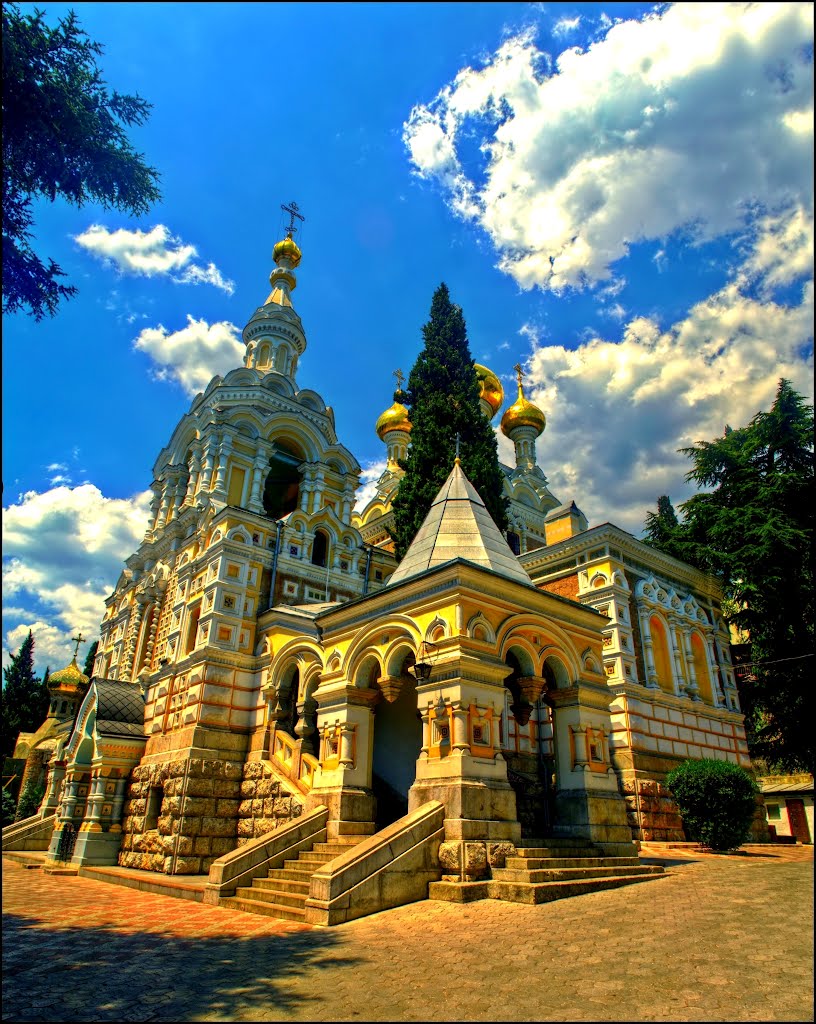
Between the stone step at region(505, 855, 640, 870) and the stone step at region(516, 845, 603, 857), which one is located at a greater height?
the stone step at region(516, 845, 603, 857)

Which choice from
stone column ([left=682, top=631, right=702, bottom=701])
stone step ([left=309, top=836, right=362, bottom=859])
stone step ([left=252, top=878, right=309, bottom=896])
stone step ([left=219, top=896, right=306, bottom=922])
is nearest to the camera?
stone step ([left=219, top=896, right=306, bottom=922])

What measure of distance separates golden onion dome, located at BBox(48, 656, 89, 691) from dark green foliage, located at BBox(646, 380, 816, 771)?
33.1 m

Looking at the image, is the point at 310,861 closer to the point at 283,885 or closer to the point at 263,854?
the point at 283,885

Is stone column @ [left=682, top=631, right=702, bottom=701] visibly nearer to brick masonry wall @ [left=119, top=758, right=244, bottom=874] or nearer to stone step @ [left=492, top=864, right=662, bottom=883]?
stone step @ [left=492, top=864, right=662, bottom=883]

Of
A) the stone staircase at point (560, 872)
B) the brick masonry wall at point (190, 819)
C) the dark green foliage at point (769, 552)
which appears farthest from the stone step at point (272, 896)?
the dark green foliage at point (769, 552)

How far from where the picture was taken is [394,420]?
126 ft

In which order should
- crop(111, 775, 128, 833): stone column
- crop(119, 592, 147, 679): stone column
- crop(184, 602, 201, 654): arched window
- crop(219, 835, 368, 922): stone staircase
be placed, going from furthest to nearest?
crop(119, 592, 147, 679): stone column < crop(184, 602, 201, 654): arched window < crop(111, 775, 128, 833): stone column < crop(219, 835, 368, 922): stone staircase

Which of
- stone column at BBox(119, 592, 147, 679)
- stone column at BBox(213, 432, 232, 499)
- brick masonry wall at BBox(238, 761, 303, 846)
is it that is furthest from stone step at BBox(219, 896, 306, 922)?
stone column at BBox(119, 592, 147, 679)

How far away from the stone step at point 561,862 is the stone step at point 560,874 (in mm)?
85

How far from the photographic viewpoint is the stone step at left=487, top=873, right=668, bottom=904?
27.3ft

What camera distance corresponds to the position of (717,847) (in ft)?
48.1

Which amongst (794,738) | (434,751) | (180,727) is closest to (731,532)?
(794,738)

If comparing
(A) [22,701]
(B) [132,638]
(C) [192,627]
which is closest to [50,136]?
(C) [192,627]

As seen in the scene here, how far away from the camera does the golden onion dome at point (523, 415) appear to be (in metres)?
38.6
